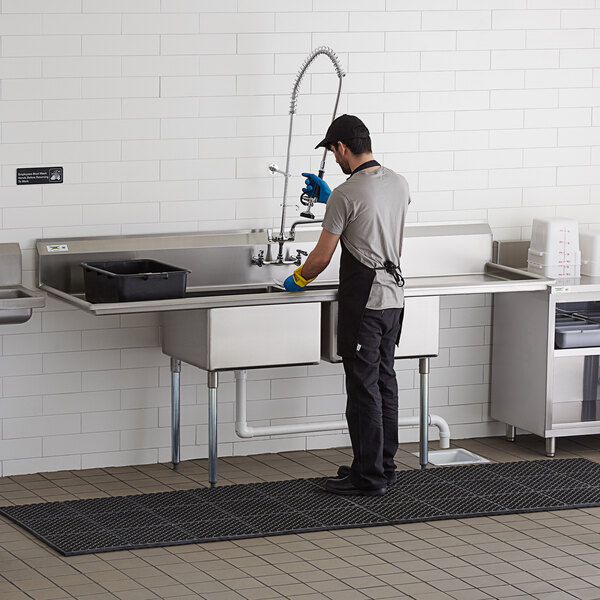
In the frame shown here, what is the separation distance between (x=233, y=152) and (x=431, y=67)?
111 cm

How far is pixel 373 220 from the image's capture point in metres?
5.25

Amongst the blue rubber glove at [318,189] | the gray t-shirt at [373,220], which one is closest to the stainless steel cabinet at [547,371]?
the gray t-shirt at [373,220]

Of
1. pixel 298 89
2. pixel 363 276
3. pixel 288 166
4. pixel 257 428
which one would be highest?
pixel 298 89

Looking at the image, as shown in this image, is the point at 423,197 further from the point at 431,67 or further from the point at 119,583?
the point at 119,583

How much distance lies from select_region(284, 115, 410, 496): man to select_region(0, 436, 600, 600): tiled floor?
472 mm

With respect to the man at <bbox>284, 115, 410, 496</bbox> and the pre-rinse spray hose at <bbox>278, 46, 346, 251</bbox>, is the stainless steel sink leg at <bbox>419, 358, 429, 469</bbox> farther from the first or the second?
the pre-rinse spray hose at <bbox>278, 46, 346, 251</bbox>

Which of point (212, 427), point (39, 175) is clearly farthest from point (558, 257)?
point (39, 175)

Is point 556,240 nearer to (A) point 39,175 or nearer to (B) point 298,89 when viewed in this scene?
(B) point 298,89

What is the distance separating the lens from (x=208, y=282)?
5906 mm

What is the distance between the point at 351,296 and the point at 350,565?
1208 millimetres

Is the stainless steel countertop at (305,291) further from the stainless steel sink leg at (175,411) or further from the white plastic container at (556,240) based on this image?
the stainless steel sink leg at (175,411)

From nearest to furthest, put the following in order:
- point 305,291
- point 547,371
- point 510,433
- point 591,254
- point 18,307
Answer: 1. point 18,307
2. point 305,291
3. point 547,371
4. point 591,254
5. point 510,433

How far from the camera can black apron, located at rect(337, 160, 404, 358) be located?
5.30 m

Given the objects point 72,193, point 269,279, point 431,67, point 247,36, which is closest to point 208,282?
point 269,279
